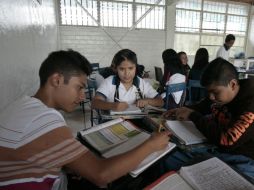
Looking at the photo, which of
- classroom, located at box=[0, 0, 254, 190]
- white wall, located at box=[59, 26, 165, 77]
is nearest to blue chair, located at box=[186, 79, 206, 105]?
classroom, located at box=[0, 0, 254, 190]

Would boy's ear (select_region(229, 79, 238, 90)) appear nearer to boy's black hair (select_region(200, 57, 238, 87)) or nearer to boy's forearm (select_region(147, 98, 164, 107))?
boy's black hair (select_region(200, 57, 238, 87))

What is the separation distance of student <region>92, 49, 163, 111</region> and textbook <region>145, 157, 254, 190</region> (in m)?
0.98

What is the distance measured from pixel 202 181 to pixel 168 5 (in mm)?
7017

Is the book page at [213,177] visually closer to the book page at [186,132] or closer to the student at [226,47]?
the book page at [186,132]

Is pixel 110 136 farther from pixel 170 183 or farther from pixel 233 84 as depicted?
pixel 233 84

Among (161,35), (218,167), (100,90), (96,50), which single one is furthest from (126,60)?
(161,35)

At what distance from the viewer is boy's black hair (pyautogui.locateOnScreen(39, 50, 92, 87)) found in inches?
33.9

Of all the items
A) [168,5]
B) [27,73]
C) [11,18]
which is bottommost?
[27,73]

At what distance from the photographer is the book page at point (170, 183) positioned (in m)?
0.68

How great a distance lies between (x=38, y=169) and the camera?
687 millimetres

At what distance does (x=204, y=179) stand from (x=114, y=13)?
21.1 ft

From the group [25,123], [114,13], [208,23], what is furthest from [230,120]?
[208,23]

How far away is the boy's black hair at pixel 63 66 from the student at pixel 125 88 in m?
0.85

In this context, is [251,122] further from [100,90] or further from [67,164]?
[100,90]
